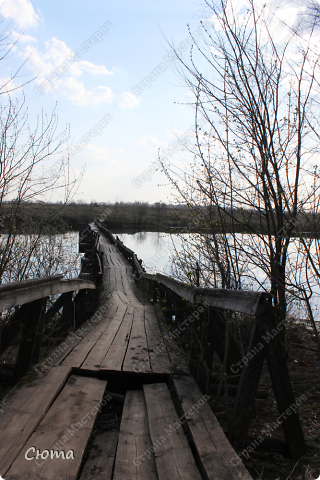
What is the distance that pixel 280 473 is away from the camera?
2.00 metres

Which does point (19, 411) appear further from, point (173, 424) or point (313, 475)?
point (313, 475)

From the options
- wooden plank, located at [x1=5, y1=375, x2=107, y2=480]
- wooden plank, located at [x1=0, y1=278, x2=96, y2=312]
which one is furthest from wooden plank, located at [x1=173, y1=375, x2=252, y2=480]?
wooden plank, located at [x1=0, y1=278, x2=96, y2=312]

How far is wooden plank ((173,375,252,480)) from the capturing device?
5.49ft

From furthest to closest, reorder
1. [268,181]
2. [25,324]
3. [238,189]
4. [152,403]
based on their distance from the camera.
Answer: [238,189] → [268,181] → [25,324] → [152,403]

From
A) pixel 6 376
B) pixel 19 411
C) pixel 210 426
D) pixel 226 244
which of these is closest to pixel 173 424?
pixel 210 426

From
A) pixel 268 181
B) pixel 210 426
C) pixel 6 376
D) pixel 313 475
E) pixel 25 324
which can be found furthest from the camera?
pixel 268 181

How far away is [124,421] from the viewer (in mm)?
2342

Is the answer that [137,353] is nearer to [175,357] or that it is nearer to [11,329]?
[175,357]

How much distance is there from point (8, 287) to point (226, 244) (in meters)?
2.43

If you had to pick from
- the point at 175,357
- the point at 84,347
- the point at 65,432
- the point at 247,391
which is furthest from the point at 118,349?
the point at 247,391

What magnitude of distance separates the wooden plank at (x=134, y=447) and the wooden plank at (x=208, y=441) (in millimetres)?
282

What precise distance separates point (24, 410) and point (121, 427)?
0.66m

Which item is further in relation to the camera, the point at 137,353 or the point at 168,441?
the point at 137,353

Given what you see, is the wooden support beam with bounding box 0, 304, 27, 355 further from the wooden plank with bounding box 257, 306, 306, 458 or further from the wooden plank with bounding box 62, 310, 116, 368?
the wooden plank with bounding box 257, 306, 306, 458
